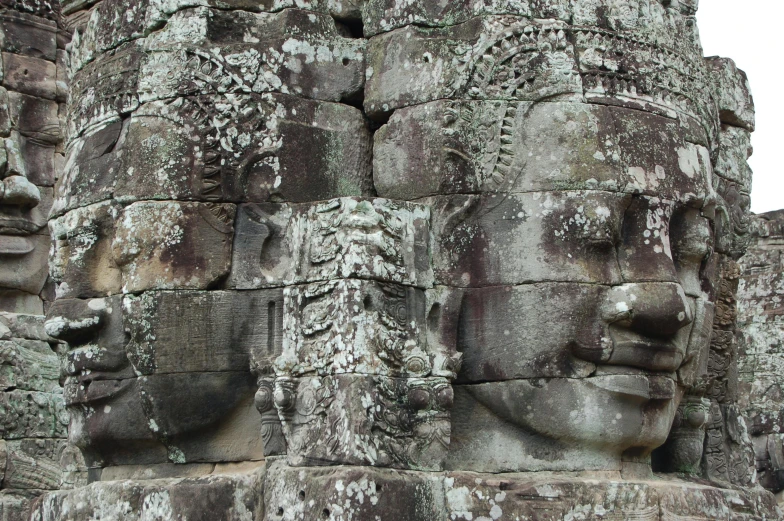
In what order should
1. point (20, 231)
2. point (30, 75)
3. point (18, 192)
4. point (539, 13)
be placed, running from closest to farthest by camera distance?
point (539, 13)
point (18, 192)
point (20, 231)
point (30, 75)

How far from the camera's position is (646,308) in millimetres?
7719

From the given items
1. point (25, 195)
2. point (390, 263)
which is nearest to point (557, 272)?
point (390, 263)

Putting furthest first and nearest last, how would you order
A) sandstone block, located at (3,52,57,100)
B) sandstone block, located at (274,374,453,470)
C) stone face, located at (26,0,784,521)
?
1. sandstone block, located at (3,52,57,100)
2. stone face, located at (26,0,784,521)
3. sandstone block, located at (274,374,453,470)

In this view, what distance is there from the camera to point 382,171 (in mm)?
8297

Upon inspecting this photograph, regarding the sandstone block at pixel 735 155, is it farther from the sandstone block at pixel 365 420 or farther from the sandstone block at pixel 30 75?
the sandstone block at pixel 30 75

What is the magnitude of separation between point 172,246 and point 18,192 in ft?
15.9

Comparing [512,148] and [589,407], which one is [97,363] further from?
[589,407]

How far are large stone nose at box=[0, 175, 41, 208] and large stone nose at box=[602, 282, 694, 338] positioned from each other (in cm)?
641

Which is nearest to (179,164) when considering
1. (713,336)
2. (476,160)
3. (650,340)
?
(476,160)

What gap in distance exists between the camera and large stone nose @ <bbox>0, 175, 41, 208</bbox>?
12352 mm

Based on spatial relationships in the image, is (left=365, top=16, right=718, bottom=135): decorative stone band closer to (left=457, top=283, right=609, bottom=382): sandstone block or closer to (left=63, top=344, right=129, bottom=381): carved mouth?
(left=457, top=283, right=609, bottom=382): sandstone block

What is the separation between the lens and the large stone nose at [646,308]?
7707 mm

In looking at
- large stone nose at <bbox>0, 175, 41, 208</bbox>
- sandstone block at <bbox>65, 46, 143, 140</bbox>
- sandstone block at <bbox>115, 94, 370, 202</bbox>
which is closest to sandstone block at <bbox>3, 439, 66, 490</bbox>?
large stone nose at <bbox>0, 175, 41, 208</bbox>

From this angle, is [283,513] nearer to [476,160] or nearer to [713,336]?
[476,160]
